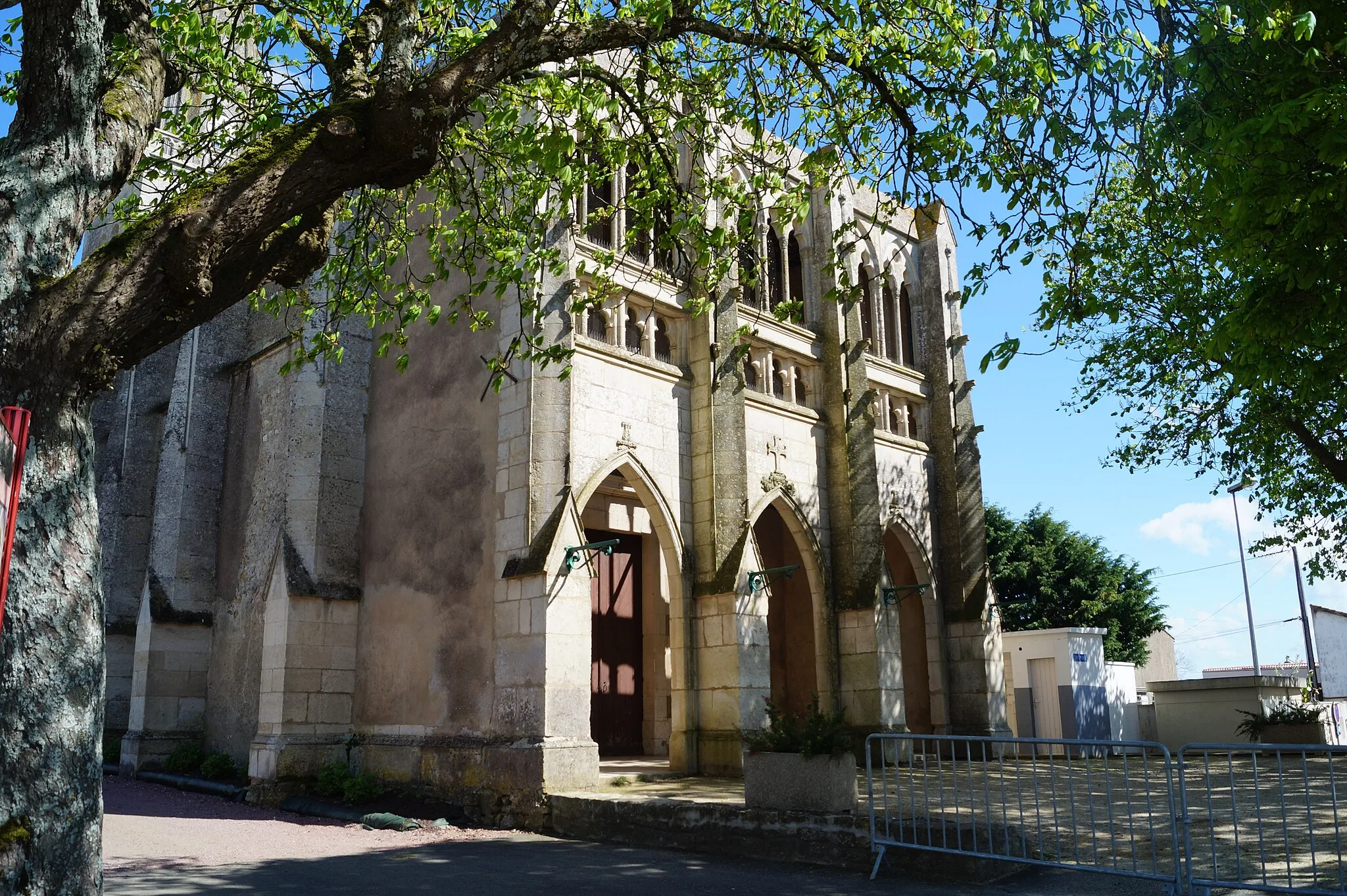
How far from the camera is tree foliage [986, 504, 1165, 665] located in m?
32.5

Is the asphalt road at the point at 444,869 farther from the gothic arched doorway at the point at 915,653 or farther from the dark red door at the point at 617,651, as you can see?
the gothic arched doorway at the point at 915,653

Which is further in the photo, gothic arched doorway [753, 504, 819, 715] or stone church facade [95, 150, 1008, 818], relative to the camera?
gothic arched doorway [753, 504, 819, 715]

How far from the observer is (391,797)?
13.1 m

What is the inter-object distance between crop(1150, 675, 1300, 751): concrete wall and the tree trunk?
2185 centimetres

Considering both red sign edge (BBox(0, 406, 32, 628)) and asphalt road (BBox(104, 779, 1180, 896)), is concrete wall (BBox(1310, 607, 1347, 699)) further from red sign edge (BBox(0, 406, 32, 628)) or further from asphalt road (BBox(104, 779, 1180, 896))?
red sign edge (BBox(0, 406, 32, 628))

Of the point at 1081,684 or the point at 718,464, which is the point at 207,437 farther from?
the point at 1081,684

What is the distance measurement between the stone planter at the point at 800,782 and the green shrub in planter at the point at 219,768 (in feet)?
29.8

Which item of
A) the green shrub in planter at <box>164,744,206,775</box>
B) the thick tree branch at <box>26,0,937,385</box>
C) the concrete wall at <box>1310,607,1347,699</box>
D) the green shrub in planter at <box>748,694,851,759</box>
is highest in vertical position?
the thick tree branch at <box>26,0,937,385</box>

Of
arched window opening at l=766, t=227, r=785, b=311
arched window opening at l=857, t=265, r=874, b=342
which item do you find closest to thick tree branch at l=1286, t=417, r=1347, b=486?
arched window opening at l=857, t=265, r=874, b=342

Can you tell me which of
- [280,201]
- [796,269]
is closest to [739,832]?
[280,201]

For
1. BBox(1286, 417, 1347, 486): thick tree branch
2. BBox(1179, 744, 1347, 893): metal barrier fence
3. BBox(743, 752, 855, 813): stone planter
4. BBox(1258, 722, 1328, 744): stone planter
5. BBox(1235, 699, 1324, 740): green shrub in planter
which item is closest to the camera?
BBox(1179, 744, 1347, 893): metal barrier fence

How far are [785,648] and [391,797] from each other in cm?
803

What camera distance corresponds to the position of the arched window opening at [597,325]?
558 inches

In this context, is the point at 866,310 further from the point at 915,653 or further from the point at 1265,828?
the point at 1265,828
